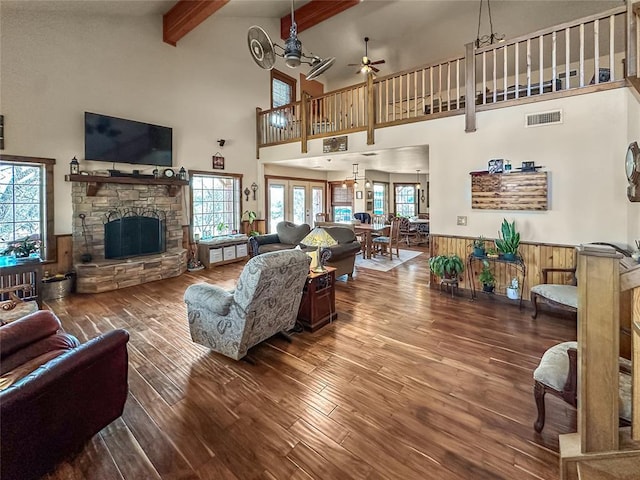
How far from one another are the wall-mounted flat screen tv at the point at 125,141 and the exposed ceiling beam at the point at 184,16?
1795 millimetres

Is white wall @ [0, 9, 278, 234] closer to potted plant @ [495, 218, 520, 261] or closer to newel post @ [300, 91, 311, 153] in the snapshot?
newel post @ [300, 91, 311, 153]

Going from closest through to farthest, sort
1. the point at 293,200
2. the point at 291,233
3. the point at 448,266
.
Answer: the point at 448,266, the point at 291,233, the point at 293,200

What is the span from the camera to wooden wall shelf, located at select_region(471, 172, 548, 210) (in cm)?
400

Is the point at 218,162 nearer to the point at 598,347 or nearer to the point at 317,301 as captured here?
the point at 317,301

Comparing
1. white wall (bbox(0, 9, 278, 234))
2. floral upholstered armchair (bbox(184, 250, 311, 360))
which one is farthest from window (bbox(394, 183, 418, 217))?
floral upholstered armchair (bbox(184, 250, 311, 360))

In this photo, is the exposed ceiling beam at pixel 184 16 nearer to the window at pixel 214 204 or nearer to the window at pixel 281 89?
the window at pixel 214 204

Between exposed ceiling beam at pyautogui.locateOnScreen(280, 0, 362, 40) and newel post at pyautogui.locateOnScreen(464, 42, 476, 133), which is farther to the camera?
exposed ceiling beam at pyautogui.locateOnScreen(280, 0, 362, 40)

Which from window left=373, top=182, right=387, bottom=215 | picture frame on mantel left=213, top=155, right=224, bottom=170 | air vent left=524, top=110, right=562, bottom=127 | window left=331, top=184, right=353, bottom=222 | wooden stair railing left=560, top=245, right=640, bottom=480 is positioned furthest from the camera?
window left=331, top=184, right=353, bottom=222

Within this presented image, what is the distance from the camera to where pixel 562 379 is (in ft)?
5.90

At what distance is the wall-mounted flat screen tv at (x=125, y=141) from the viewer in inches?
202

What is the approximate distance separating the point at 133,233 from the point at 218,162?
2.55 metres

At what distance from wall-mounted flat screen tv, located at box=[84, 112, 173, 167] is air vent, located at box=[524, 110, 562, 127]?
20.6 ft

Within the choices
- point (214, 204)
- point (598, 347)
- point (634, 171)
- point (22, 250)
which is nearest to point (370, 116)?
point (634, 171)

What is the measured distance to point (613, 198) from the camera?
3.60 metres
